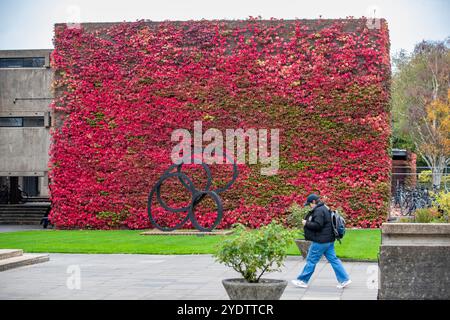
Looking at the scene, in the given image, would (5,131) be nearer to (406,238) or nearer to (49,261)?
(49,261)

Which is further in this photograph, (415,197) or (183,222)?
(415,197)

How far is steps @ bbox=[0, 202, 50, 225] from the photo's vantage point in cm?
4037

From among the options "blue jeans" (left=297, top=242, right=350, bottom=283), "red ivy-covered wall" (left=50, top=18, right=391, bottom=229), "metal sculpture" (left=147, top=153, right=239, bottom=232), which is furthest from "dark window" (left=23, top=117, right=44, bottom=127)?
"blue jeans" (left=297, top=242, right=350, bottom=283)

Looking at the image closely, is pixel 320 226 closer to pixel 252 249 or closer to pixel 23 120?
pixel 252 249

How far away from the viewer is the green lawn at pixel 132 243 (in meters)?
22.9

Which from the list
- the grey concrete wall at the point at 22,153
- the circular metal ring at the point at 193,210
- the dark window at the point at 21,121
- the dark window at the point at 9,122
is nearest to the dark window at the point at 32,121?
the dark window at the point at 21,121

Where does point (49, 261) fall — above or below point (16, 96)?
below

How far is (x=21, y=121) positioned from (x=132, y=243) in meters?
17.0

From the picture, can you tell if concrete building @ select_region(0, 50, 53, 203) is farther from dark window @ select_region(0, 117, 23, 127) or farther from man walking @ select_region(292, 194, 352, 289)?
man walking @ select_region(292, 194, 352, 289)

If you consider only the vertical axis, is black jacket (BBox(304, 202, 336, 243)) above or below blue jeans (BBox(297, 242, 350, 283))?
above
